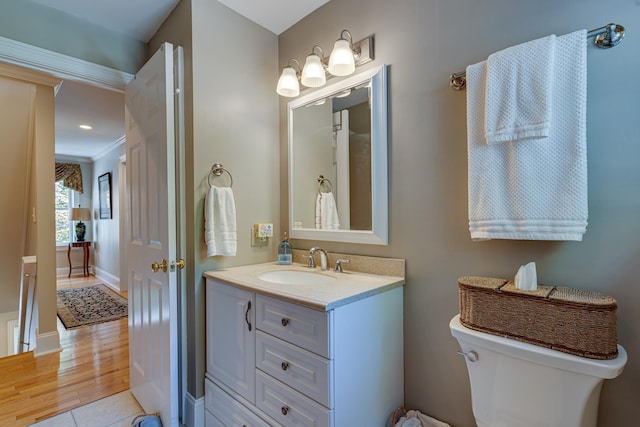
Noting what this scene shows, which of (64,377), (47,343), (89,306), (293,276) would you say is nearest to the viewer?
(293,276)

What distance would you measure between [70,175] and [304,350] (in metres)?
6.79

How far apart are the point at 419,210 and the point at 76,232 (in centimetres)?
694

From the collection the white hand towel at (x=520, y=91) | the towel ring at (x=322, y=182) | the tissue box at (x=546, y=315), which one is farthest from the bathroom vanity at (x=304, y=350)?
the white hand towel at (x=520, y=91)

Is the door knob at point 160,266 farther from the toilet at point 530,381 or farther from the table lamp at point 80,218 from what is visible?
the table lamp at point 80,218

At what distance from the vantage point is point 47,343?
2643 mm

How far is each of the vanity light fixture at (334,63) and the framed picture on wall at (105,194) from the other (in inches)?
193

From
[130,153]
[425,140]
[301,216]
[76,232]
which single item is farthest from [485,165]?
[76,232]

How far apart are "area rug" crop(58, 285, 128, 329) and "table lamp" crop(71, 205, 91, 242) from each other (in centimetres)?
148

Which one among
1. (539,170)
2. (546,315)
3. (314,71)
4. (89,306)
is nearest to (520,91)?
(539,170)

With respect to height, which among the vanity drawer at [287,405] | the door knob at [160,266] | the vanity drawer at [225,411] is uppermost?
the door knob at [160,266]

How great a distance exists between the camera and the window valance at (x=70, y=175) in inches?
228

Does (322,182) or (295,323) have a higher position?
(322,182)

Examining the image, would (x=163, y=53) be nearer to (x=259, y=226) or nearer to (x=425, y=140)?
(x=259, y=226)

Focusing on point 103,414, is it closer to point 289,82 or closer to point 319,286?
point 319,286
